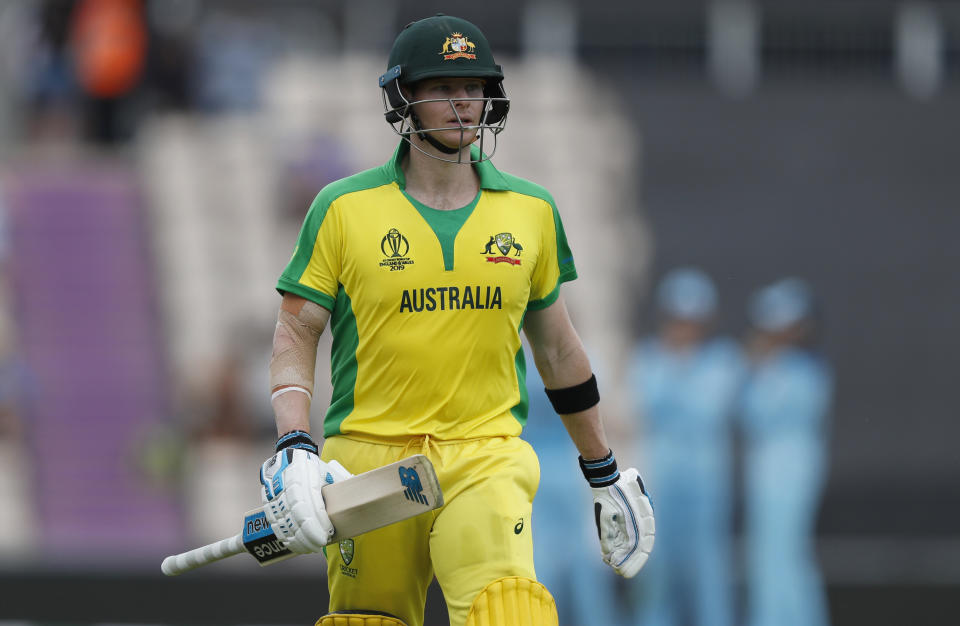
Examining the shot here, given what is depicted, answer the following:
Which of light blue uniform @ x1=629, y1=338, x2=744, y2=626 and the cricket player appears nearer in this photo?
the cricket player

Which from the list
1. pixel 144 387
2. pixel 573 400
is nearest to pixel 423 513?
pixel 573 400

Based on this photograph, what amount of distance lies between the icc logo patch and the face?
26 cm

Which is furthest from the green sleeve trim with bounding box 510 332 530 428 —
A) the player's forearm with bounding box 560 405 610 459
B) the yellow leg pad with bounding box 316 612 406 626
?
the yellow leg pad with bounding box 316 612 406 626

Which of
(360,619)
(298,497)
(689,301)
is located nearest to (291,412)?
(298,497)

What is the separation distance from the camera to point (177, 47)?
1330 cm

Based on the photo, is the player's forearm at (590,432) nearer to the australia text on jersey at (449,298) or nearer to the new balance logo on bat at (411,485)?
the australia text on jersey at (449,298)

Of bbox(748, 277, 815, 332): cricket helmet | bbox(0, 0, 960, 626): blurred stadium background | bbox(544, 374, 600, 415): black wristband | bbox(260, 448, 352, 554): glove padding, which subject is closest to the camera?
bbox(260, 448, 352, 554): glove padding

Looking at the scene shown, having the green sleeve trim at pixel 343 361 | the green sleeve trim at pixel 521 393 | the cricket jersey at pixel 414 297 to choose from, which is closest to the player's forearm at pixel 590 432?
the green sleeve trim at pixel 521 393

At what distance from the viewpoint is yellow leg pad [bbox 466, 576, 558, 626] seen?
11.9 ft

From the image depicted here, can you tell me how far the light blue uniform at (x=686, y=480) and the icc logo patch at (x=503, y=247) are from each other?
5576 mm

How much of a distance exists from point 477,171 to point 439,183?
0.13m

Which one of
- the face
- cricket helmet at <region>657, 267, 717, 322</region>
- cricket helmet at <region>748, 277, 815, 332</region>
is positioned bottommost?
the face

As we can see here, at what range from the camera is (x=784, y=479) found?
29.6 ft

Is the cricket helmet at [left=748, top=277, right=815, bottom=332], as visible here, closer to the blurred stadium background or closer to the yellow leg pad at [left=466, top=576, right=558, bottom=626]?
the blurred stadium background
